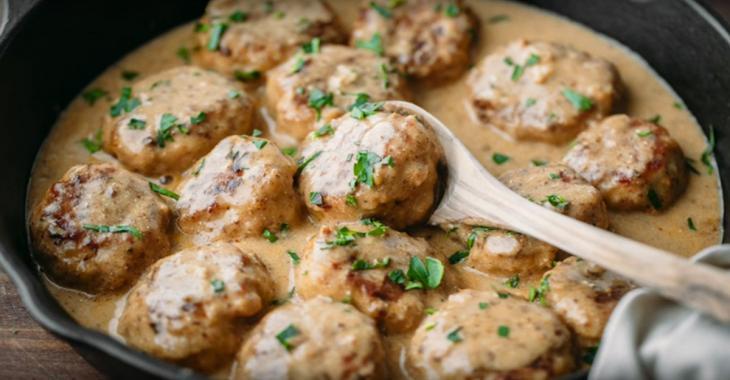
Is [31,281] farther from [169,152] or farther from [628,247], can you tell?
[628,247]

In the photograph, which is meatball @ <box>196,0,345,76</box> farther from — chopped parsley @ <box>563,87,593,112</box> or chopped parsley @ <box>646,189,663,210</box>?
chopped parsley @ <box>646,189,663,210</box>

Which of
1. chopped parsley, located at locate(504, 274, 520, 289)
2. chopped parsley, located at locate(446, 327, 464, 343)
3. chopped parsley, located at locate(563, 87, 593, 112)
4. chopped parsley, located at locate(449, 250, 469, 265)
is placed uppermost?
chopped parsley, located at locate(563, 87, 593, 112)

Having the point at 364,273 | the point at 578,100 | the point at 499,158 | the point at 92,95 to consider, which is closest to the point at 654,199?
the point at 578,100

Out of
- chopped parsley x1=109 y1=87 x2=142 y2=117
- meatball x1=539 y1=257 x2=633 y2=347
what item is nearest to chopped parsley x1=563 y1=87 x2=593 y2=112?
meatball x1=539 y1=257 x2=633 y2=347

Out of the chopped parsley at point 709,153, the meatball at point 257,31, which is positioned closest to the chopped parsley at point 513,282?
the chopped parsley at point 709,153

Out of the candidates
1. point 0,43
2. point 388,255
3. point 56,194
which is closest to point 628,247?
point 388,255

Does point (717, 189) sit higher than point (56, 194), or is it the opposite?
point (56, 194)

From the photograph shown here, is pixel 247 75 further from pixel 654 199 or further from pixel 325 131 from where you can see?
pixel 654 199
